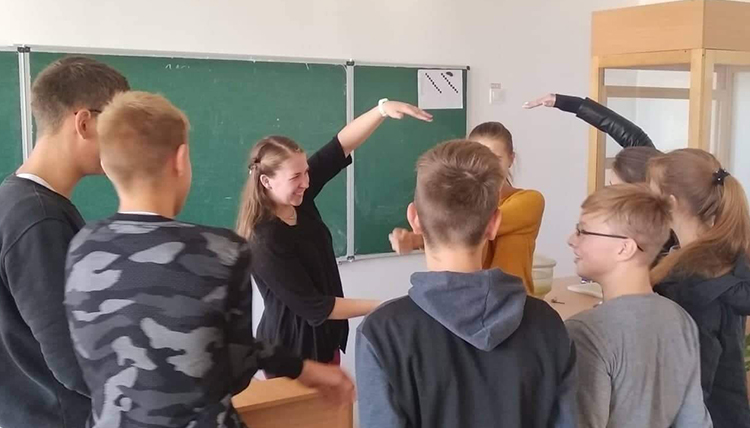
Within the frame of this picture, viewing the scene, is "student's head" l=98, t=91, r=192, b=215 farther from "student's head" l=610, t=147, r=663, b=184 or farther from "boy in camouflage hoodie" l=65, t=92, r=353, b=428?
"student's head" l=610, t=147, r=663, b=184

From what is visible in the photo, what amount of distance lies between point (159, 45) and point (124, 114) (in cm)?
239

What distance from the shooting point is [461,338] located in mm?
1313

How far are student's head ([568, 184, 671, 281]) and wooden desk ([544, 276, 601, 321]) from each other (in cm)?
104

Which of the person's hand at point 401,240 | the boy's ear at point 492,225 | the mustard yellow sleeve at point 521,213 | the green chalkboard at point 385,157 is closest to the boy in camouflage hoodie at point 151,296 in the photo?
the boy's ear at point 492,225

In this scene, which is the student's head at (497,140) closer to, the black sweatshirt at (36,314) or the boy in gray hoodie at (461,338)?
the boy in gray hoodie at (461,338)

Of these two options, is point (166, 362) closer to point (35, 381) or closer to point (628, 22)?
point (35, 381)

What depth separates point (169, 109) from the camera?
1.37 metres

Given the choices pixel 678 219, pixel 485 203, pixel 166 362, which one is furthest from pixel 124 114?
pixel 678 219

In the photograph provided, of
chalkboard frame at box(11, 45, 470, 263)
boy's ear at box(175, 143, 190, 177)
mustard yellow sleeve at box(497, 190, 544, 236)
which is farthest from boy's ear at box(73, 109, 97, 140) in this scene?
chalkboard frame at box(11, 45, 470, 263)

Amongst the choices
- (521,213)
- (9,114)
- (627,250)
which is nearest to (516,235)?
(521,213)

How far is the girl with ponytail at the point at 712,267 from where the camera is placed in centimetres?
188

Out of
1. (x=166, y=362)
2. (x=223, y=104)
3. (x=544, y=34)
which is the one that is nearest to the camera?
(x=166, y=362)

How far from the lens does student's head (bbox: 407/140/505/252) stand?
135 centimetres

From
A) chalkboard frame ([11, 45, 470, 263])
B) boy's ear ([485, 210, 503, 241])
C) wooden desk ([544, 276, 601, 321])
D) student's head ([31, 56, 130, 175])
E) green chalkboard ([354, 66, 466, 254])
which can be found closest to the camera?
boy's ear ([485, 210, 503, 241])
